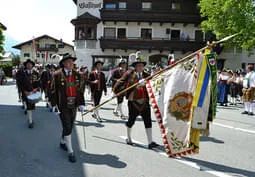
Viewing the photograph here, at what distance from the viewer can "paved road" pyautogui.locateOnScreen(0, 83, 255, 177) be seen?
4.32m

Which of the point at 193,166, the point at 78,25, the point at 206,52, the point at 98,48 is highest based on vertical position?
the point at 78,25

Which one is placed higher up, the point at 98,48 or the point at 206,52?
the point at 98,48

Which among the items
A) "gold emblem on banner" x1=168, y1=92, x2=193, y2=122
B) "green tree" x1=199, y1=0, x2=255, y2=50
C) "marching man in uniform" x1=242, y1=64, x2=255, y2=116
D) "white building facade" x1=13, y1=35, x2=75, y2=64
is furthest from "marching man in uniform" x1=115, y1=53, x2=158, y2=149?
"white building facade" x1=13, y1=35, x2=75, y2=64

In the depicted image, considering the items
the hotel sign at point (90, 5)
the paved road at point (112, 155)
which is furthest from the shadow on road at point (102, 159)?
the hotel sign at point (90, 5)

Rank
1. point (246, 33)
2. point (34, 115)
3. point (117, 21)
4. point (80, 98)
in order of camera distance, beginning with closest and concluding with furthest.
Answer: point (80, 98)
point (34, 115)
point (246, 33)
point (117, 21)

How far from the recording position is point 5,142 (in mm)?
5902

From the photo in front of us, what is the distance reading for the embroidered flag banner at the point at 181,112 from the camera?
441 centimetres

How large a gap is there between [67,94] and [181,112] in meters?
2.26

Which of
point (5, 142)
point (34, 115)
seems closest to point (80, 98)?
point (5, 142)

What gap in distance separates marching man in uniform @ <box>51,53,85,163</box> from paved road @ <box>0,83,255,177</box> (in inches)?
20.3

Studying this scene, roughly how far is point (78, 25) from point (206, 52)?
89.5 feet

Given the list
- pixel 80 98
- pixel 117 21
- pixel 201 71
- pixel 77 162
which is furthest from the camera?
pixel 117 21

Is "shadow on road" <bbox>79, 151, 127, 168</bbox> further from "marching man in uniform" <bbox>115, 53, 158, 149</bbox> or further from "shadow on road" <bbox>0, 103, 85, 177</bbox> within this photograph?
"marching man in uniform" <bbox>115, 53, 158, 149</bbox>

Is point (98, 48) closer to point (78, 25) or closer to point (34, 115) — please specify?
point (78, 25)
